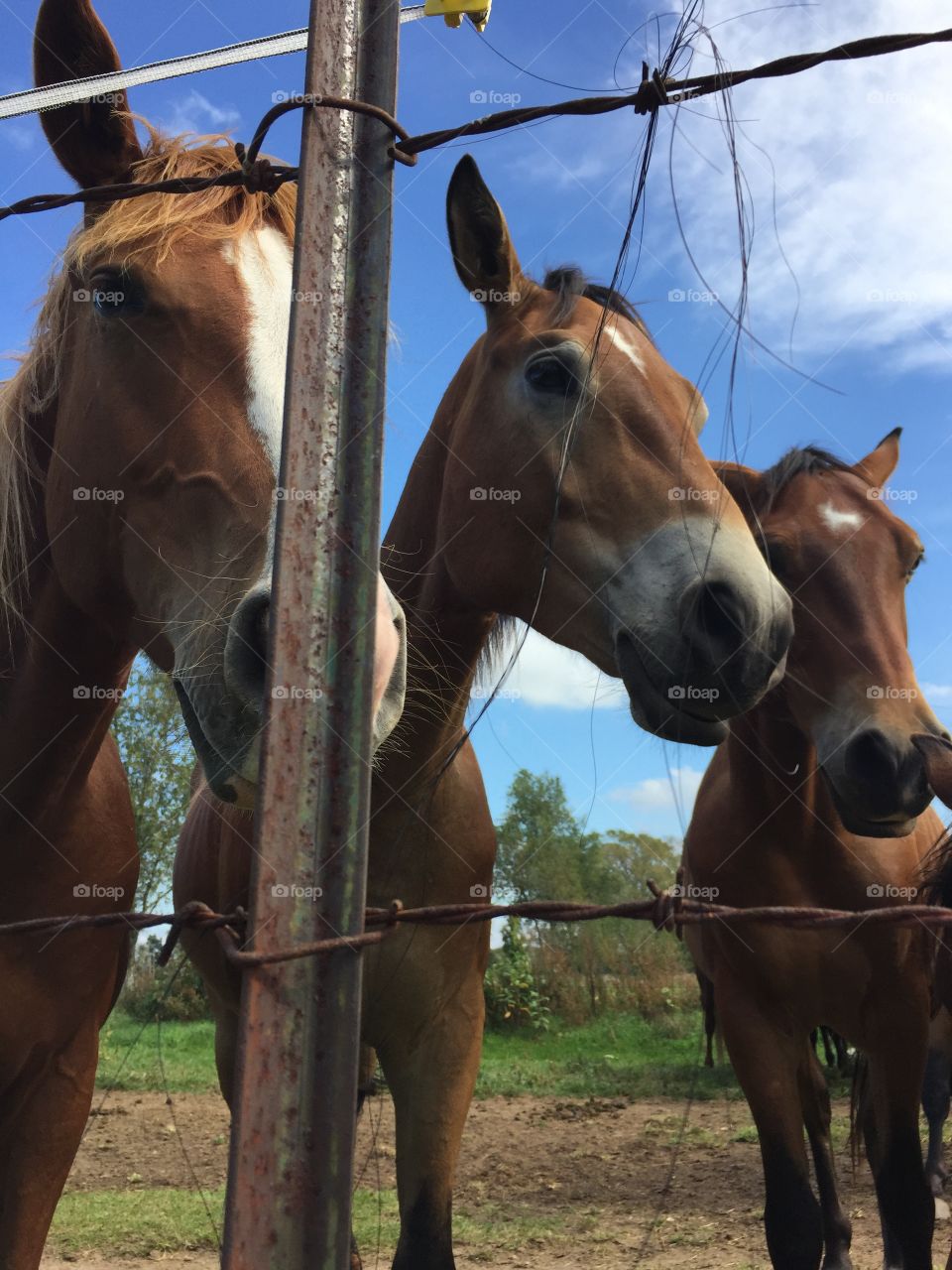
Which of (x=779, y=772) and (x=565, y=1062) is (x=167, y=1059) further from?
(x=779, y=772)

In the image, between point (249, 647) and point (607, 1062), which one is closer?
point (249, 647)

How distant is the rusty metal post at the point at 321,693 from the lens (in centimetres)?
117

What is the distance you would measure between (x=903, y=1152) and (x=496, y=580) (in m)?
2.17

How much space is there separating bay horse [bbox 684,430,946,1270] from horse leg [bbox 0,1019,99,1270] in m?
1.99

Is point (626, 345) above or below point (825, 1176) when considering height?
above

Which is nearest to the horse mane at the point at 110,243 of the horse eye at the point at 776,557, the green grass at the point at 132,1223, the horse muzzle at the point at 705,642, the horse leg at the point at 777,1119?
the horse muzzle at the point at 705,642

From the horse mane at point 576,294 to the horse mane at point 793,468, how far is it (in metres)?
1.07

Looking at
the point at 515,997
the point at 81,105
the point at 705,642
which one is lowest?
the point at 515,997

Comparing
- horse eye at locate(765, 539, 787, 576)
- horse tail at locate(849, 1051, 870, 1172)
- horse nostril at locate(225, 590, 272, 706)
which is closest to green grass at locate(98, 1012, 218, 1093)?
horse tail at locate(849, 1051, 870, 1172)

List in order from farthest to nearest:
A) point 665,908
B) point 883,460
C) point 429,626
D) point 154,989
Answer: point 154,989, point 883,460, point 429,626, point 665,908

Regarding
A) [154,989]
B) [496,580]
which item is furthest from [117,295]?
[154,989]

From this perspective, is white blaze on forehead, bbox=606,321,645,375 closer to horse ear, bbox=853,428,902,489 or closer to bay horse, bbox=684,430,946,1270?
bay horse, bbox=684,430,946,1270

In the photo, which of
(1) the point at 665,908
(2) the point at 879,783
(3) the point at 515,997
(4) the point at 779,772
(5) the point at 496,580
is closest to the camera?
(1) the point at 665,908

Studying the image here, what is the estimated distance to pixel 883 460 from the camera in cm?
444
